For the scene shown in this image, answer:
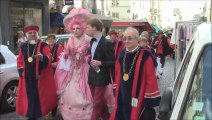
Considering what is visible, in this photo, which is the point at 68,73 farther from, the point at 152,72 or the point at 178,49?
the point at 178,49

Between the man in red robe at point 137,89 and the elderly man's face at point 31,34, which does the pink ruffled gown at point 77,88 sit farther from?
the man in red robe at point 137,89

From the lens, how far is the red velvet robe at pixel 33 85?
22.3 feet

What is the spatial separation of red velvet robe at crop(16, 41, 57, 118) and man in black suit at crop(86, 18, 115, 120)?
0.89 meters

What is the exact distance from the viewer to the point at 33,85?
22.5ft

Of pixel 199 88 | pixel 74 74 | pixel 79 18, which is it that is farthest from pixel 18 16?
pixel 199 88

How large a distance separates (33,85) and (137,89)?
2796mm

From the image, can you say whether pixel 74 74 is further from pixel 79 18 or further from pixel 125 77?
→ pixel 125 77

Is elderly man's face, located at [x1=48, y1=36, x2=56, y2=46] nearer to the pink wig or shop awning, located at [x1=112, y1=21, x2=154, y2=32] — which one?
the pink wig

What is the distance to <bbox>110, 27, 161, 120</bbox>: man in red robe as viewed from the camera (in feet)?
14.6

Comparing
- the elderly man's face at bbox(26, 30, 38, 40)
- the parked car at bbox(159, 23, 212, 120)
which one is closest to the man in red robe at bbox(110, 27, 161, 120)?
the parked car at bbox(159, 23, 212, 120)

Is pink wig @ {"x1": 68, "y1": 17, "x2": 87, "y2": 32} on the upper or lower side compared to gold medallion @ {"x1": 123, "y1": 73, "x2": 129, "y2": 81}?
upper

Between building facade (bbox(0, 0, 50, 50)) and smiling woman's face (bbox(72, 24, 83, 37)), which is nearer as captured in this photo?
smiling woman's face (bbox(72, 24, 83, 37))

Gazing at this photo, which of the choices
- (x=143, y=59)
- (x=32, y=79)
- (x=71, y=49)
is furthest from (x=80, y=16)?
(x=143, y=59)

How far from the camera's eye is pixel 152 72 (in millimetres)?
4484
